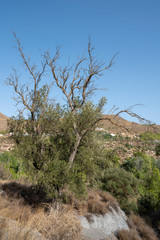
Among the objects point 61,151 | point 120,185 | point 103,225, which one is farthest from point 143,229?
point 61,151

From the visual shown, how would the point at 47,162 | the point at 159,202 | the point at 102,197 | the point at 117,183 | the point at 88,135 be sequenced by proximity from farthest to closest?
the point at 117,183
the point at 159,202
the point at 102,197
the point at 88,135
the point at 47,162

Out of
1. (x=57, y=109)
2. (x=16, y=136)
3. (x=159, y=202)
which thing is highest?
(x=57, y=109)

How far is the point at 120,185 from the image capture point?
75.3ft

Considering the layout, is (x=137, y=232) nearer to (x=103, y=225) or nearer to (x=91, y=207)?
(x=103, y=225)

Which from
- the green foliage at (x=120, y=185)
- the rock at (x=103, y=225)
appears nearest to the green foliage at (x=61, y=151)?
the rock at (x=103, y=225)

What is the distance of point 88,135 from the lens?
37.9ft

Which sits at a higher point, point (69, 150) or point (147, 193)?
point (69, 150)

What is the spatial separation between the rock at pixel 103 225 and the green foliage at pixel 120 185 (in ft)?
20.0

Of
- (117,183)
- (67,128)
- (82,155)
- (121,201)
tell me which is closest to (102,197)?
(121,201)

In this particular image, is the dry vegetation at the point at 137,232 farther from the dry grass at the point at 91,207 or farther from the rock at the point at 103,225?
the dry grass at the point at 91,207

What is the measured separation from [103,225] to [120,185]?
34.5ft

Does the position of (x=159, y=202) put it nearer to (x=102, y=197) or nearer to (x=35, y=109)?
(x=102, y=197)

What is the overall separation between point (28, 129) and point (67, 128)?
8.93ft

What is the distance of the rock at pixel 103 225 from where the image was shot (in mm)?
11428
